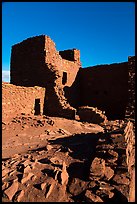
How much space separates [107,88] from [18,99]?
27.2 feet

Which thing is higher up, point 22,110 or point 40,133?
point 22,110

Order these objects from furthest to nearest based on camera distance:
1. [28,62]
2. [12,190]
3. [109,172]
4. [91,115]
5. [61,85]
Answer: [28,62], [61,85], [91,115], [109,172], [12,190]

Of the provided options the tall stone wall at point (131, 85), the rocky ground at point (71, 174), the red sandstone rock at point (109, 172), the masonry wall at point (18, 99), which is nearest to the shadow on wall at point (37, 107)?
the masonry wall at point (18, 99)

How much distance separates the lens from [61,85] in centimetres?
1603

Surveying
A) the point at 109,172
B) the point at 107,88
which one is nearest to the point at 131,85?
the point at 107,88

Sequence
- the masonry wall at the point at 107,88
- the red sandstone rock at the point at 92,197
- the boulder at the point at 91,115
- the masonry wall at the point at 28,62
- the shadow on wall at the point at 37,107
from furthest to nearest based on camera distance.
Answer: the masonry wall at the point at 107,88, the masonry wall at the point at 28,62, the shadow on wall at the point at 37,107, the boulder at the point at 91,115, the red sandstone rock at the point at 92,197

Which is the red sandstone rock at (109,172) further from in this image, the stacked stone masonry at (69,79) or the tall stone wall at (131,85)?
the tall stone wall at (131,85)

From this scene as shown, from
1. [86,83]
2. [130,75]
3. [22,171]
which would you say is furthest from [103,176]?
[86,83]

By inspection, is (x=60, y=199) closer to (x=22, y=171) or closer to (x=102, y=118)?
(x=22, y=171)

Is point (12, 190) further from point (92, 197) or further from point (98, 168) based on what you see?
point (98, 168)

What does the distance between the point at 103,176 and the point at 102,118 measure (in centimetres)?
938

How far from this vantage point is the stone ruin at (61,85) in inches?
551

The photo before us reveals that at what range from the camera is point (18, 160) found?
639 cm

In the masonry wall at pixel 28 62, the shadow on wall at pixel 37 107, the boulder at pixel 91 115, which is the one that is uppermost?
the masonry wall at pixel 28 62
